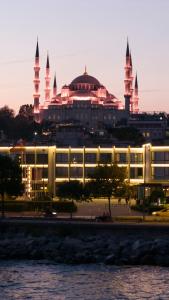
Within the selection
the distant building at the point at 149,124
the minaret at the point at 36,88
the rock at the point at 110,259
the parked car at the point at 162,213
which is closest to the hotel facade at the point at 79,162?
the parked car at the point at 162,213

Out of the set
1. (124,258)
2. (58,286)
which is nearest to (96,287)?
(58,286)

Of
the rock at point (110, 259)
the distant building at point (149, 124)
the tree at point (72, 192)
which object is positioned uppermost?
the distant building at point (149, 124)

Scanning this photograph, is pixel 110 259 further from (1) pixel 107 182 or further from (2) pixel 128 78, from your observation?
(2) pixel 128 78

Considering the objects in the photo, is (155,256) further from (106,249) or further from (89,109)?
(89,109)

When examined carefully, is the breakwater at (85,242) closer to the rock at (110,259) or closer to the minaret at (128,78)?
the rock at (110,259)

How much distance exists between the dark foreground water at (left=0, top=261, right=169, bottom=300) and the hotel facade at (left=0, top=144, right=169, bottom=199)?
3598 centimetres

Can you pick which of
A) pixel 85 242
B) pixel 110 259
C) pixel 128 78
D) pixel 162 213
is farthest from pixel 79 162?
pixel 128 78

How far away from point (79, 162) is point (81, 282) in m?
43.8

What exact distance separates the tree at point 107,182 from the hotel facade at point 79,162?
49.6ft

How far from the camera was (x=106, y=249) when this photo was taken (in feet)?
104

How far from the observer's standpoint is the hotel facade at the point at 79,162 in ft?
220

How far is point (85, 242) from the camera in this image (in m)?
32.8

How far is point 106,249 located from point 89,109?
16556 cm

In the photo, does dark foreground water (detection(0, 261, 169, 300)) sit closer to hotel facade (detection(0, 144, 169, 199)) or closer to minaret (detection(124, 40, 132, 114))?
hotel facade (detection(0, 144, 169, 199))
